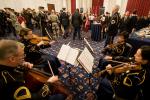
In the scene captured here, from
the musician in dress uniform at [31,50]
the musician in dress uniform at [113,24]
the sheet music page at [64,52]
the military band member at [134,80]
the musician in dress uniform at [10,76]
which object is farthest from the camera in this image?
the musician in dress uniform at [113,24]

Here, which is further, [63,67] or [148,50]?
[63,67]

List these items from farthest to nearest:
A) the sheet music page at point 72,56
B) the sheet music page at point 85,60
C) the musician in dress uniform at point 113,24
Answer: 1. the musician in dress uniform at point 113,24
2. the sheet music page at point 72,56
3. the sheet music page at point 85,60

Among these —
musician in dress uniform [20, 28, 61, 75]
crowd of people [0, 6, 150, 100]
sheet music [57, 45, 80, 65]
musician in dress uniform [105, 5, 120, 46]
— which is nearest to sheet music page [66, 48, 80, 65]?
sheet music [57, 45, 80, 65]

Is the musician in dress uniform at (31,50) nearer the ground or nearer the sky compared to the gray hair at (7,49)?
nearer the ground

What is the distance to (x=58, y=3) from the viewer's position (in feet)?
39.3

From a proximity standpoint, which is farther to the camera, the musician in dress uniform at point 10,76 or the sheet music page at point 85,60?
the sheet music page at point 85,60

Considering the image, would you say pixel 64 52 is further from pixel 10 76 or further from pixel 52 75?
pixel 10 76

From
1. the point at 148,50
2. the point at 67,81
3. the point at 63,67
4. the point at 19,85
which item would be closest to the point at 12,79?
the point at 19,85

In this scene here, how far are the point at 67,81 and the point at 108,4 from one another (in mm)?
8077

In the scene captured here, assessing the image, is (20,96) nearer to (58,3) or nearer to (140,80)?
(140,80)

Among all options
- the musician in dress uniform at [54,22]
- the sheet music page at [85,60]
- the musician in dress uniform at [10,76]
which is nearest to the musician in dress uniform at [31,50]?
the sheet music page at [85,60]

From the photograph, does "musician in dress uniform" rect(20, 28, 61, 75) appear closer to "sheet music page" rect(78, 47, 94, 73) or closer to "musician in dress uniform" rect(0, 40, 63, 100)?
"sheet music page" rect(78, 47, 94, 73)

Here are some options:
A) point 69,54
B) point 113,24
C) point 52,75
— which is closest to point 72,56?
point 69,54

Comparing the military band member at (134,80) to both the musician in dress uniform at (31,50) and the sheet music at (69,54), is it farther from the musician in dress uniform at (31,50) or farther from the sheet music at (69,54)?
the musician in dress uniform at (31,50)
